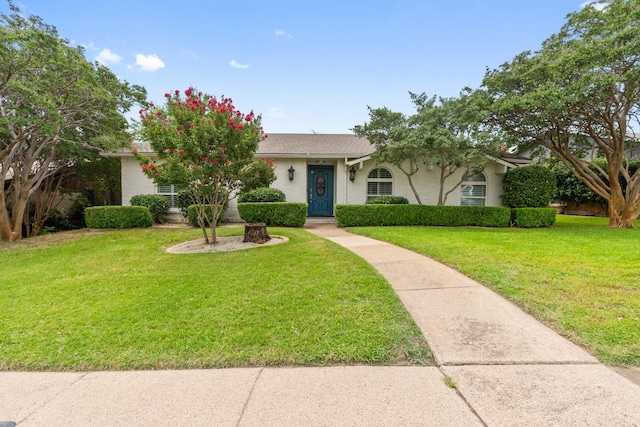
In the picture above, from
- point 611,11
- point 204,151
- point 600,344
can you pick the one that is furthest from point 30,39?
point 611,11

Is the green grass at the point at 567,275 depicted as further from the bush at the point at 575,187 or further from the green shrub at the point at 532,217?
the bush at the point at 575,187

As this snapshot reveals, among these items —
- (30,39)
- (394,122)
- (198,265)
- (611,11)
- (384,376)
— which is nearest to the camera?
(384,376)

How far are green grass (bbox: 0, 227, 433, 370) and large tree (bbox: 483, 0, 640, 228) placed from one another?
8469 mm

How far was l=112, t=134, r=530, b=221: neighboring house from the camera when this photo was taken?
12086 millimetres

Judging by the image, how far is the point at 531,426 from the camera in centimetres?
175

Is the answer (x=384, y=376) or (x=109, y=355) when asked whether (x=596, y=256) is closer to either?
(x=384, y=376)

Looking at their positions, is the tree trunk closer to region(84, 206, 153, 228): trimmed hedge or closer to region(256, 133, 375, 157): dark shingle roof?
region(256, 133, 375, 157): dark shingle roof

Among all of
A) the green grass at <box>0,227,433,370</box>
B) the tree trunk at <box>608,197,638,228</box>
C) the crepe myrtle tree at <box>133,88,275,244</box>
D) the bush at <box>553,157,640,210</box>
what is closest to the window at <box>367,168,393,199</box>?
the crepe myrtle tree at <box>133,88,275,244</box>

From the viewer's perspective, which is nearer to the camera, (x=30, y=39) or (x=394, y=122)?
(x=30, y=39)

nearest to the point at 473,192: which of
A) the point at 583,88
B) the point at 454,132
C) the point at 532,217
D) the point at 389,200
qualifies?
the point at 532,217

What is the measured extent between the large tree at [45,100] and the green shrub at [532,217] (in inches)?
545

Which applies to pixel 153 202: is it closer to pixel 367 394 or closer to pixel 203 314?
pixel 203 314

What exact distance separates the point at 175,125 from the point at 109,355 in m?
4.92

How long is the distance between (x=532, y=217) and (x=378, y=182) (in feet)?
19.0
